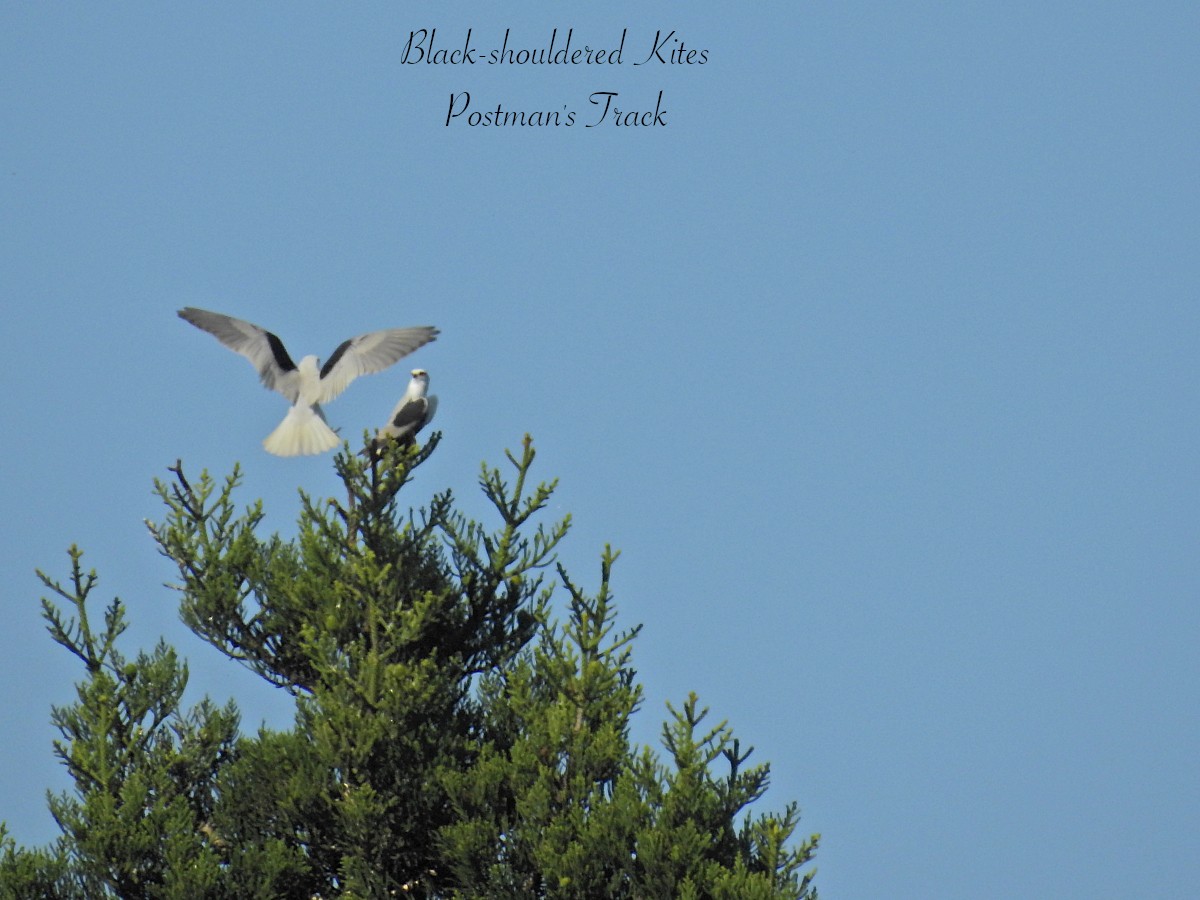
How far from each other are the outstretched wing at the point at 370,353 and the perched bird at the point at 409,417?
82 cm

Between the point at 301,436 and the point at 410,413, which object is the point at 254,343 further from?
the point at 410,413

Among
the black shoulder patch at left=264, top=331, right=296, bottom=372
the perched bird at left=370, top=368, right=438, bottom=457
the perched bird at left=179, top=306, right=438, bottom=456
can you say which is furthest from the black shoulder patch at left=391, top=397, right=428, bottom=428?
the black shoulder patch at left=264, top=331, right=296, bottom=372

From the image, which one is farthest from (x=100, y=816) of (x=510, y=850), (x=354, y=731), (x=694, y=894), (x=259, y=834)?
(x=694, y=894)

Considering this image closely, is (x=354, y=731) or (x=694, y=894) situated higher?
(x=354, y=731)

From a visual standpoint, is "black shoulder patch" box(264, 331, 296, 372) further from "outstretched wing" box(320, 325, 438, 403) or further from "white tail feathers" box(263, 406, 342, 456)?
"white tail feathers" box(263, 406, 342, 456)

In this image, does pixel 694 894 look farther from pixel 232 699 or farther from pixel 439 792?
pixel 232 699

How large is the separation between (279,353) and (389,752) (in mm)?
3889

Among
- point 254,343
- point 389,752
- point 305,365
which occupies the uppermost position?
point 254,343

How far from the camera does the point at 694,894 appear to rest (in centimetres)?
881

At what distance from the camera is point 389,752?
960 centimetres

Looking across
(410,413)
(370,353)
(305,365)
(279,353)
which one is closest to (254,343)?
(279,353)

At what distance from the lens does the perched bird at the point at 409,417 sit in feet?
34.6

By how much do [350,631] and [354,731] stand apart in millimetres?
754

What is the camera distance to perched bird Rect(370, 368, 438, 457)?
10.5 metres
